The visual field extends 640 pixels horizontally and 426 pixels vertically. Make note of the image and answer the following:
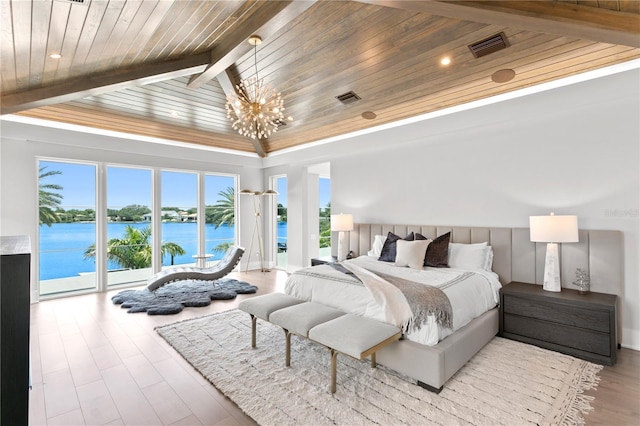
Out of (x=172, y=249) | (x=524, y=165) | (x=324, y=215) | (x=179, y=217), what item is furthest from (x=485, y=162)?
(x=172, y=249)

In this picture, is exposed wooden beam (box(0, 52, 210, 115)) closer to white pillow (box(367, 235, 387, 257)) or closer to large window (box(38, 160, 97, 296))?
large window (box(38, 160, 97, 296))

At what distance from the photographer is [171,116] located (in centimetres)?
580

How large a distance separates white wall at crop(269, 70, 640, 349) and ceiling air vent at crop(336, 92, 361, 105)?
84 cm

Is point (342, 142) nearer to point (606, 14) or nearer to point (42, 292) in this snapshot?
point (606, 14)

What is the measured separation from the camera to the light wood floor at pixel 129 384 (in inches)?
88.5

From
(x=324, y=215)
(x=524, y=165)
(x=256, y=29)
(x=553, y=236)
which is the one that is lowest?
(x=553, y=236)

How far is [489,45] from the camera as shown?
338 centimetres

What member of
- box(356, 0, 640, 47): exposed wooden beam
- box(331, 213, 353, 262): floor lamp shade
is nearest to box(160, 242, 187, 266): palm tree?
box(331, 213, 353, 262): floor lamp shade

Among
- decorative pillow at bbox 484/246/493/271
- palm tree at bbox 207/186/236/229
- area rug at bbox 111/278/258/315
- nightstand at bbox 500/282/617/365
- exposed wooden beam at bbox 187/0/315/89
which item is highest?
exposed wooden beam at bbox 187/0/315/89

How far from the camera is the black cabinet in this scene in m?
1.10

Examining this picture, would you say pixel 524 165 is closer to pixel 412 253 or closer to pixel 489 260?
pixel 489 260

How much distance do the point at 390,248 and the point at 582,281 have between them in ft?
7.18

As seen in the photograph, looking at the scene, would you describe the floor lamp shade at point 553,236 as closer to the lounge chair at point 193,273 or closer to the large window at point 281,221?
the lounge chair at point 193,273

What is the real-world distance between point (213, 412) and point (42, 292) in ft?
16.1
